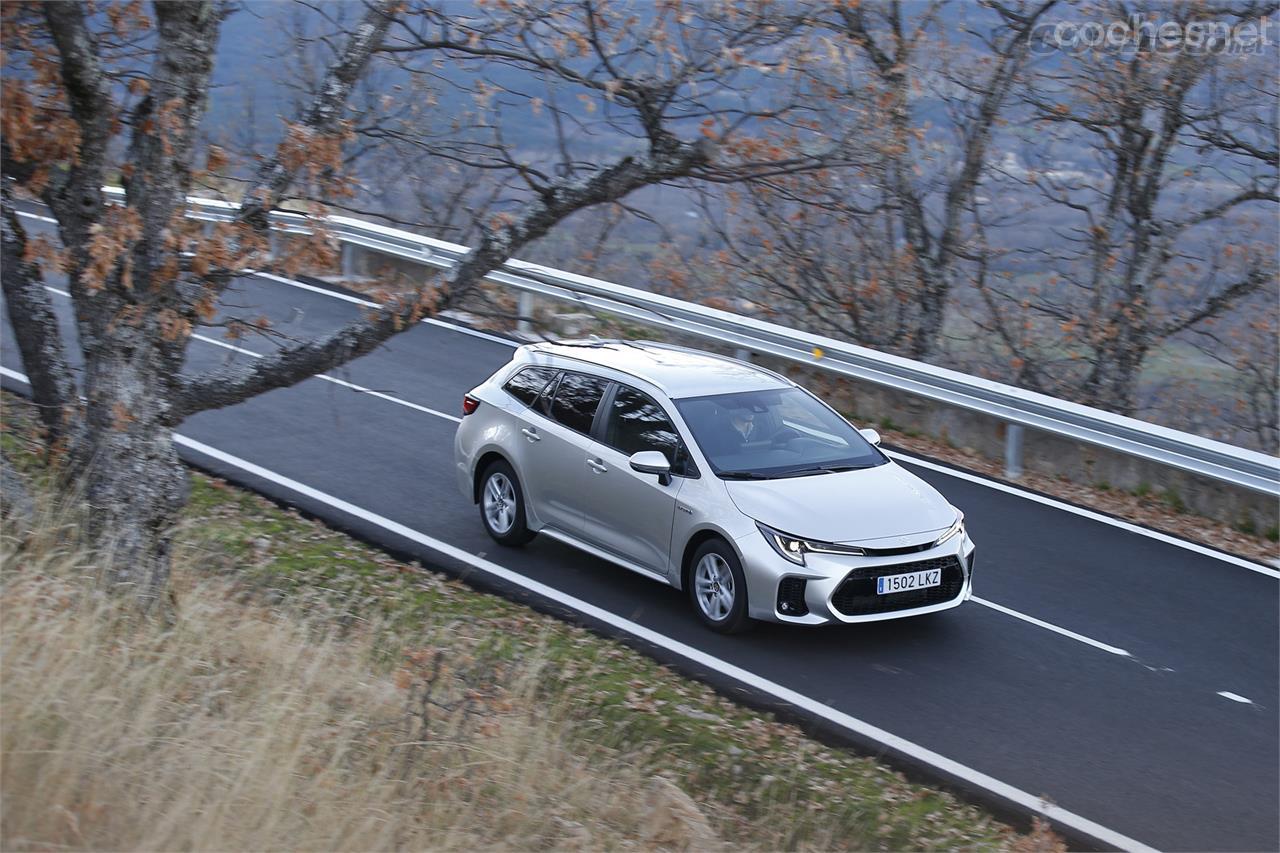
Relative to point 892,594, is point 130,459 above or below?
above

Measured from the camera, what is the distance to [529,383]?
1103cm

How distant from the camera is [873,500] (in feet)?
30.1

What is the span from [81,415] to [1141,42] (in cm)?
1516

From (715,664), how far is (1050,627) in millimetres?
2669

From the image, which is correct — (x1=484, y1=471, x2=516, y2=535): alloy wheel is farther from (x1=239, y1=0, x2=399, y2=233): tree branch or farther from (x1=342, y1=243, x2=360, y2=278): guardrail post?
(x1=342, y1=243, x2=360, y2=278): guardrail post

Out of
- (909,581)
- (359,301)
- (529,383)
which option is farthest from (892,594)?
(359,301)

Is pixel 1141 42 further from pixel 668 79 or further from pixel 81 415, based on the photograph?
pixel 81 415

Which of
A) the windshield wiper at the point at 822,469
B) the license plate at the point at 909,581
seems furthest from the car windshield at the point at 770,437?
the license plate at the point at 909,581

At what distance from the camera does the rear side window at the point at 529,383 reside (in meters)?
10.9

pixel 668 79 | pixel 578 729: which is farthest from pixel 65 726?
pixel 668 79

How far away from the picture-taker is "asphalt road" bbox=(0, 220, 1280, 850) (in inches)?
298

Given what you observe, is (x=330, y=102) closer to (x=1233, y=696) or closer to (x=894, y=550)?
(x=894, y=550)

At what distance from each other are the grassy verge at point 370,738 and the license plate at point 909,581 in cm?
130

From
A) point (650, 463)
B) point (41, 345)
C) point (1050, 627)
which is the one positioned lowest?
point (1050, 627)
